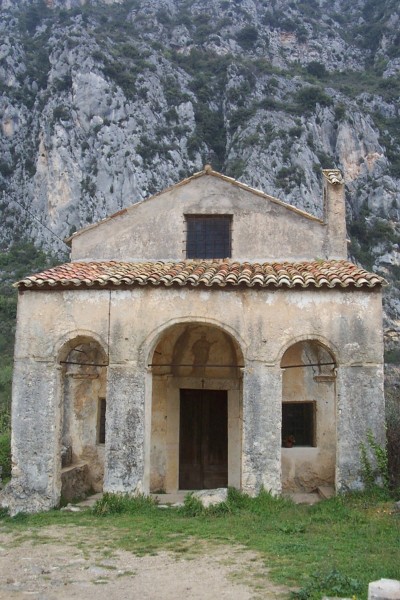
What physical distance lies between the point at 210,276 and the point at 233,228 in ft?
10.3

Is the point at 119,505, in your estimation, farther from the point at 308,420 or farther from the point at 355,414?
the point at 308,420

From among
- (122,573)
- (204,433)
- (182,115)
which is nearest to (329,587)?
(122,573)

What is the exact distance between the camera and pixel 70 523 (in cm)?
1144

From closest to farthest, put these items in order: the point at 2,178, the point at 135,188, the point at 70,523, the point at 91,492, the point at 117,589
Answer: the point at 117,589, the point at 70,523, the point at 91,492, the point at 135,188, the point at 2,178

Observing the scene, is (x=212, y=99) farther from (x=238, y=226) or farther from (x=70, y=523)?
(x=70, y=523)

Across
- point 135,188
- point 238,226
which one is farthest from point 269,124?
point 238,226

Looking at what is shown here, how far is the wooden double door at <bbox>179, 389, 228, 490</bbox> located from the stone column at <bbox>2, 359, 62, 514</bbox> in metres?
4.18

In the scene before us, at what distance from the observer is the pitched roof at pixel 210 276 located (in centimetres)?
1280

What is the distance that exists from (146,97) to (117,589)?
60.7 meters

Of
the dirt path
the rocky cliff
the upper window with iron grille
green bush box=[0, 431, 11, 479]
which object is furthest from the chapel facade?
the rocky cliff

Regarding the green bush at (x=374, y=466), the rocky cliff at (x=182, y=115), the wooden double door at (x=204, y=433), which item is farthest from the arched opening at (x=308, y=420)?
the rocky cliff at (x=182, y=115)

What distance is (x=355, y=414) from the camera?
12.5 metres

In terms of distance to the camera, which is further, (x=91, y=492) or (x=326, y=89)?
(x=326, y=89)

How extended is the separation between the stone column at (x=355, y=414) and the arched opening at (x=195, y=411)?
3.63m
